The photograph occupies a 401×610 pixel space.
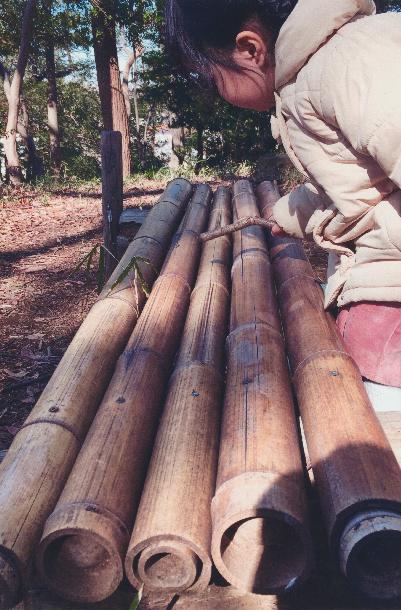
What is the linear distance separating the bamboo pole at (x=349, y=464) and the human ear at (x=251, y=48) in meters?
1.11

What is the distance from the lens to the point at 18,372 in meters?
3.80

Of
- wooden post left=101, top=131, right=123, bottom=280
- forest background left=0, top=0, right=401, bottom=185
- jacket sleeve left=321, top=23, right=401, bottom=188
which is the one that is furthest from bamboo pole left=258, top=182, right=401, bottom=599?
forest background left=0, top=0, right=401, bottom=185

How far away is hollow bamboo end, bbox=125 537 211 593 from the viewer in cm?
142

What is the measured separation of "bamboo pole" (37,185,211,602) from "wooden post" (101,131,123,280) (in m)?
2.61

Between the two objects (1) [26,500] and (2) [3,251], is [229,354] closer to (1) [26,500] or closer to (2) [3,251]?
(1) [26,500]

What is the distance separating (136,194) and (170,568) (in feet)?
32.1

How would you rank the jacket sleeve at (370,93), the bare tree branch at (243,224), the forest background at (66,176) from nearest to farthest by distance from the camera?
1. the jacket sleeve at (370,93)
2. the bare tree branch at (243,224)
3. the forest background at (66,176)

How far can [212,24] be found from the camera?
6.32ft

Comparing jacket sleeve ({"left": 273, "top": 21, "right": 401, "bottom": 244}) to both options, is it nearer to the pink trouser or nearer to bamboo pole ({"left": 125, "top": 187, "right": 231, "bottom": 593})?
the pink trouser

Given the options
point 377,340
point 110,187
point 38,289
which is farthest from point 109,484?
point 38,289

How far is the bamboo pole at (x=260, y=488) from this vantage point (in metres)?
1.40

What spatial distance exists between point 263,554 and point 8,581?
69cm

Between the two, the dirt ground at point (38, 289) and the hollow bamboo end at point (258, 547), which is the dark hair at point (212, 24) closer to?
the hollow bamboo end at point (258, 547)

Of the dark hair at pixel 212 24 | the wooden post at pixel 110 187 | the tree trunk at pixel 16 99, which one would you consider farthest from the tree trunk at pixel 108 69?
the dark hair at pixel 212 24
